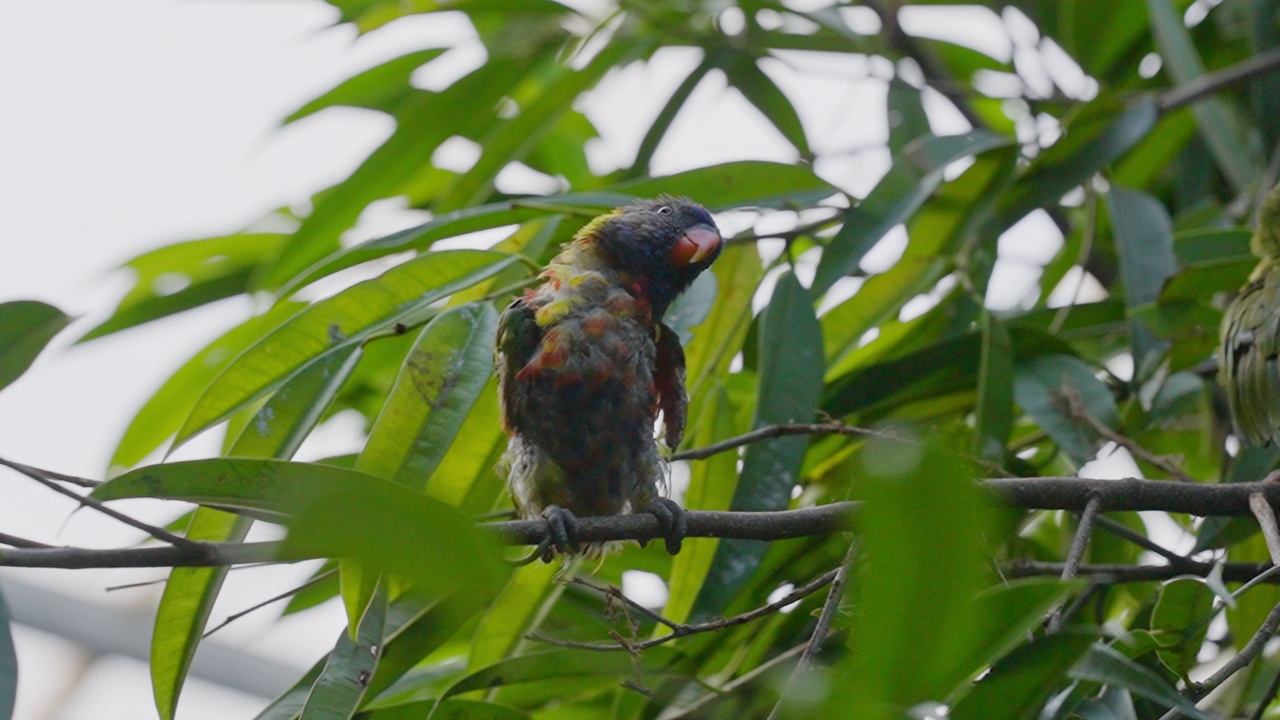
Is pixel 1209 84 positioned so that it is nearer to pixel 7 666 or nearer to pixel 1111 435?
pixel 1111 435

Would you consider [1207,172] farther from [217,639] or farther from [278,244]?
[217,639]

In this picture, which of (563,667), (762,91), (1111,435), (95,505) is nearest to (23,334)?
(95,505)

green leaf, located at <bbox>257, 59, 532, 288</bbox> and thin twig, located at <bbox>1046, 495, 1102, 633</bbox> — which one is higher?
green leaf, located at <bbox>257, 59, 532, 288</bbox>

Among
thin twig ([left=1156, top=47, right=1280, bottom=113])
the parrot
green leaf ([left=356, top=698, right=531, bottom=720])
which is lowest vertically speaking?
green leaf ([left=356, top=698, right=531, bottom=720])

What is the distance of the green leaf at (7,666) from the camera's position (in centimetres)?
100

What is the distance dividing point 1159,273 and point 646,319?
972 millimetres

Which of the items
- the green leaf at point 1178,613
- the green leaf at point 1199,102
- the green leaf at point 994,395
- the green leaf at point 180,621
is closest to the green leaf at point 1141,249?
the green leaf at point 1199,102

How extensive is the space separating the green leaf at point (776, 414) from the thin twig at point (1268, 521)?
0.62 m

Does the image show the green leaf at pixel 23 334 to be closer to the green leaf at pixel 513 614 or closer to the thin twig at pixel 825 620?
the green leaf at pixel 513 614

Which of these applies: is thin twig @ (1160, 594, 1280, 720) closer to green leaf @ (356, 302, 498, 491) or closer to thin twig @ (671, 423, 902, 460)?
thin twig @ (671, 423, 902, 460)

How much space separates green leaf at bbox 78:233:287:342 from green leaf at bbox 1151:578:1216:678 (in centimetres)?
197

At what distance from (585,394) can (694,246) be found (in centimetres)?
36

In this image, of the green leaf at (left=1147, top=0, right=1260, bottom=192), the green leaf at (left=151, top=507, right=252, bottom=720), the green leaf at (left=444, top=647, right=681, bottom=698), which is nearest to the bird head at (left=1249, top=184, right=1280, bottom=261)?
the green leaf at (left=1147, top=0, right=1260, bottom=192)

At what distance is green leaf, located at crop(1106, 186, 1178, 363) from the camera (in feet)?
6.68
